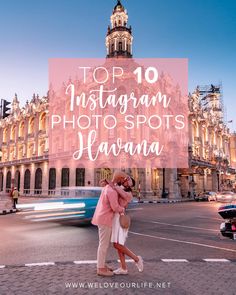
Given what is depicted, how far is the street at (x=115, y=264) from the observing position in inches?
177

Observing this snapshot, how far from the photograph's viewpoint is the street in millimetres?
4492

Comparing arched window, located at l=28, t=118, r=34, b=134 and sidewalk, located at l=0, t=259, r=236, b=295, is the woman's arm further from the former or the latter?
arched window, located at l=28, t=118, r=34, b=134

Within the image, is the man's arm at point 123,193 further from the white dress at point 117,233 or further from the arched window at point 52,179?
the arched window at point 52,179

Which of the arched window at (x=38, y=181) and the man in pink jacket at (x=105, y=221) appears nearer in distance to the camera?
the man in pink jacket at (x=105, y=221)

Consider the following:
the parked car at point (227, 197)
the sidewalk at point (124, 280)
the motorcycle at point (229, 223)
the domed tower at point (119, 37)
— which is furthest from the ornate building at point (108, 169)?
the sidewalk at point (124, 280)

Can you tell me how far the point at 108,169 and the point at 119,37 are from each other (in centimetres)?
2807

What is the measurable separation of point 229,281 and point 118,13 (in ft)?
191

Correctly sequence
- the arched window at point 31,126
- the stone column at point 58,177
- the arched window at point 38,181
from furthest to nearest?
1. the arched window at point 31,126
2. the arched window at point 38,181
3. the stone column at point 58,177

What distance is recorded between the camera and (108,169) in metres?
40.1

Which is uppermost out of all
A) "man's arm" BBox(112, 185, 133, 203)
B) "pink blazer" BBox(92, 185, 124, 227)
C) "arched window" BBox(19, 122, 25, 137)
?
"arched window" BBox(19, 122, 25, 137)

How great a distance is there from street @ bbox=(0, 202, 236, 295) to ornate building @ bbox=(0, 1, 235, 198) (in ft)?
99.9

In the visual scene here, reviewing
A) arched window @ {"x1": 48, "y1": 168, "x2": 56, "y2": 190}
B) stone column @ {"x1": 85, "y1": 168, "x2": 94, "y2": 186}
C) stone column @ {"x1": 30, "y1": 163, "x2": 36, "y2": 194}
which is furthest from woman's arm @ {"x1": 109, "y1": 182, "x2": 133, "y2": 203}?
stone column @ {"x1": 30, "y1": 163, "x2": 36, "y2": 194}

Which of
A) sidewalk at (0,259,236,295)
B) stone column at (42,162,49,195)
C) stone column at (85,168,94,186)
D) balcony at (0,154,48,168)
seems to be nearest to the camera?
sidewalk at (0,259,236,295)
